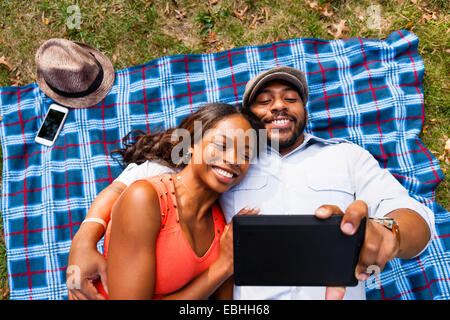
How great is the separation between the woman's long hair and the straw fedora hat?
620 millimetres

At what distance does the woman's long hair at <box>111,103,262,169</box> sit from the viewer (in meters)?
2.51

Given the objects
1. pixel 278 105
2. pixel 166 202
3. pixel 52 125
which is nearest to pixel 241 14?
pixel 278 105

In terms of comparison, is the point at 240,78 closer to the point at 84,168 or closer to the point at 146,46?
the point at 146,46

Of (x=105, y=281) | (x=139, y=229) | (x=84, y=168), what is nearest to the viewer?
(x=139, y=229)

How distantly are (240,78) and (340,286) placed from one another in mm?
2331

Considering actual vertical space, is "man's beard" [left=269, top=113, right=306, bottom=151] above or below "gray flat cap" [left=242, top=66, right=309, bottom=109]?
below

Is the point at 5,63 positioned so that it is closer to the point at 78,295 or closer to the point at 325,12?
the point at 78,295

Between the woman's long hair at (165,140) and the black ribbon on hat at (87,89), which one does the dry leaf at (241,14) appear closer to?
the black ribbon on hat at (87,89)

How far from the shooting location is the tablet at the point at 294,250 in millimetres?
2010

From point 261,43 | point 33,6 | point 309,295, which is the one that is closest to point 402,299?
point 309,295

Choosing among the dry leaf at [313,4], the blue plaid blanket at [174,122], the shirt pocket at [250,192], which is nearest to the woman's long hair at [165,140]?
the blue plaid blanket at [174,122]

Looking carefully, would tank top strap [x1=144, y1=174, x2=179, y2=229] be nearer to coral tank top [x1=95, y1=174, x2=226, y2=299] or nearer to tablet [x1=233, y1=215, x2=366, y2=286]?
coral tank top [x1=95, y1=174, x2=226, y2=299]

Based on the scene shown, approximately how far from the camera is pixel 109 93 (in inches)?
142

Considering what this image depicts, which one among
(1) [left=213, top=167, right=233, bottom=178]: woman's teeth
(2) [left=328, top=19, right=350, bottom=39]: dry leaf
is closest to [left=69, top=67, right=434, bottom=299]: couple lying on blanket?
(1) [left=213, top=167, right=233, bottom=178]: woman's teeth
